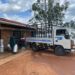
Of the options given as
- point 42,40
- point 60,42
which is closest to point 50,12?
point 42,40

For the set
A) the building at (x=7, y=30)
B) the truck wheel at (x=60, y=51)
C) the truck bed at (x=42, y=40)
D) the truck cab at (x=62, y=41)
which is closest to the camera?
the truck cab at (x=62, y=41)

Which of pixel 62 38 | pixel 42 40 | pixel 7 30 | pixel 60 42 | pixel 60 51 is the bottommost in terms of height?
pixel 60 51

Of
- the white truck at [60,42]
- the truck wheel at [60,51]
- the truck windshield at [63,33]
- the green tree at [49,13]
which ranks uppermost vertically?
the green tree at [49,13]

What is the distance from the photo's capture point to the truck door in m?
17.5

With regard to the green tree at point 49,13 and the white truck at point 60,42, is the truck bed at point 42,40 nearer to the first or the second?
the white truck at point 60,42

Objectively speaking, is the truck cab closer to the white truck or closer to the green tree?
the white truck

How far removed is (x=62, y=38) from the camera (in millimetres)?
17797

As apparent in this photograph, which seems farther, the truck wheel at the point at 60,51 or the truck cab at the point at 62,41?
the truck wheel at the point at 60,51

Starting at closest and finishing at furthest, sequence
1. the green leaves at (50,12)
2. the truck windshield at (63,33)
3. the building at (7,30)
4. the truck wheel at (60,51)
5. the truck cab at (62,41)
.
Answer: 1. the truck cab at (62,41)
2. the truck windshield at (63,33)
3. the truck wheel at (60,51)
4. the building at (7,30)
5. the green leaves at (50,12)

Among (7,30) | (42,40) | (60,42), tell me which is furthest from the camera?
(7,30)

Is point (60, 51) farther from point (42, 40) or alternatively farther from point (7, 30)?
point (7, 30)

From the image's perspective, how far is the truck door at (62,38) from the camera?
17.5 meters

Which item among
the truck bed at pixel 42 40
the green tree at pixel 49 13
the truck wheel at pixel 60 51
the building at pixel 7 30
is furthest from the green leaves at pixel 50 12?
the truck wheel at pixel 60 51

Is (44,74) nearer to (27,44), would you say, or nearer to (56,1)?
(27,44)
